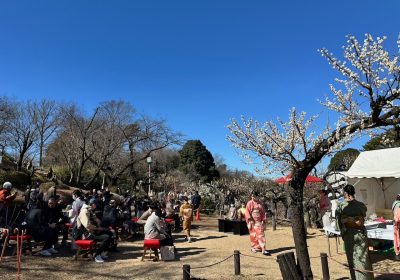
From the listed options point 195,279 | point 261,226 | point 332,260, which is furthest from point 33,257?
point 332,260

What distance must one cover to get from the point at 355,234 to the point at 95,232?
19.3 ft

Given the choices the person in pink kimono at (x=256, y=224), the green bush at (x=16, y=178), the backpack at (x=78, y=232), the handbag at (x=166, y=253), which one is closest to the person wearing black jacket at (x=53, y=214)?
the backpack at (x=78, y=232)

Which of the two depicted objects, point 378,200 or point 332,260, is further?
point 378,200

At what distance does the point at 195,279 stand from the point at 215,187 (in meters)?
18.2

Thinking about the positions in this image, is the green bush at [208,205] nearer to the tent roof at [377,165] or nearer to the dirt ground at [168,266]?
the tent roof at [377,165]

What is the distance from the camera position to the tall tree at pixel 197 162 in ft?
116

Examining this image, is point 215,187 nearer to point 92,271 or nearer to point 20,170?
point 20,170

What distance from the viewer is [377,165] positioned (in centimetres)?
1491

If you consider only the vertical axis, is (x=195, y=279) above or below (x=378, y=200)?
below

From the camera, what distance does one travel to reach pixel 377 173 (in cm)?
1423

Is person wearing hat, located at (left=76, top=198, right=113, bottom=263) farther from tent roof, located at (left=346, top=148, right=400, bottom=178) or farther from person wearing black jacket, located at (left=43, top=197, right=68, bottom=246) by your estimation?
tent roof, located at (left=346, top=148, right=400, bottom=178)

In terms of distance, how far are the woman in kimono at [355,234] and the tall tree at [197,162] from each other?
28.9 meters

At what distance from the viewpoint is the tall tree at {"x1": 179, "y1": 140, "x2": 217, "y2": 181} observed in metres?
35.5

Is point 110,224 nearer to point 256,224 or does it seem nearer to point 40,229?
point 40,229
